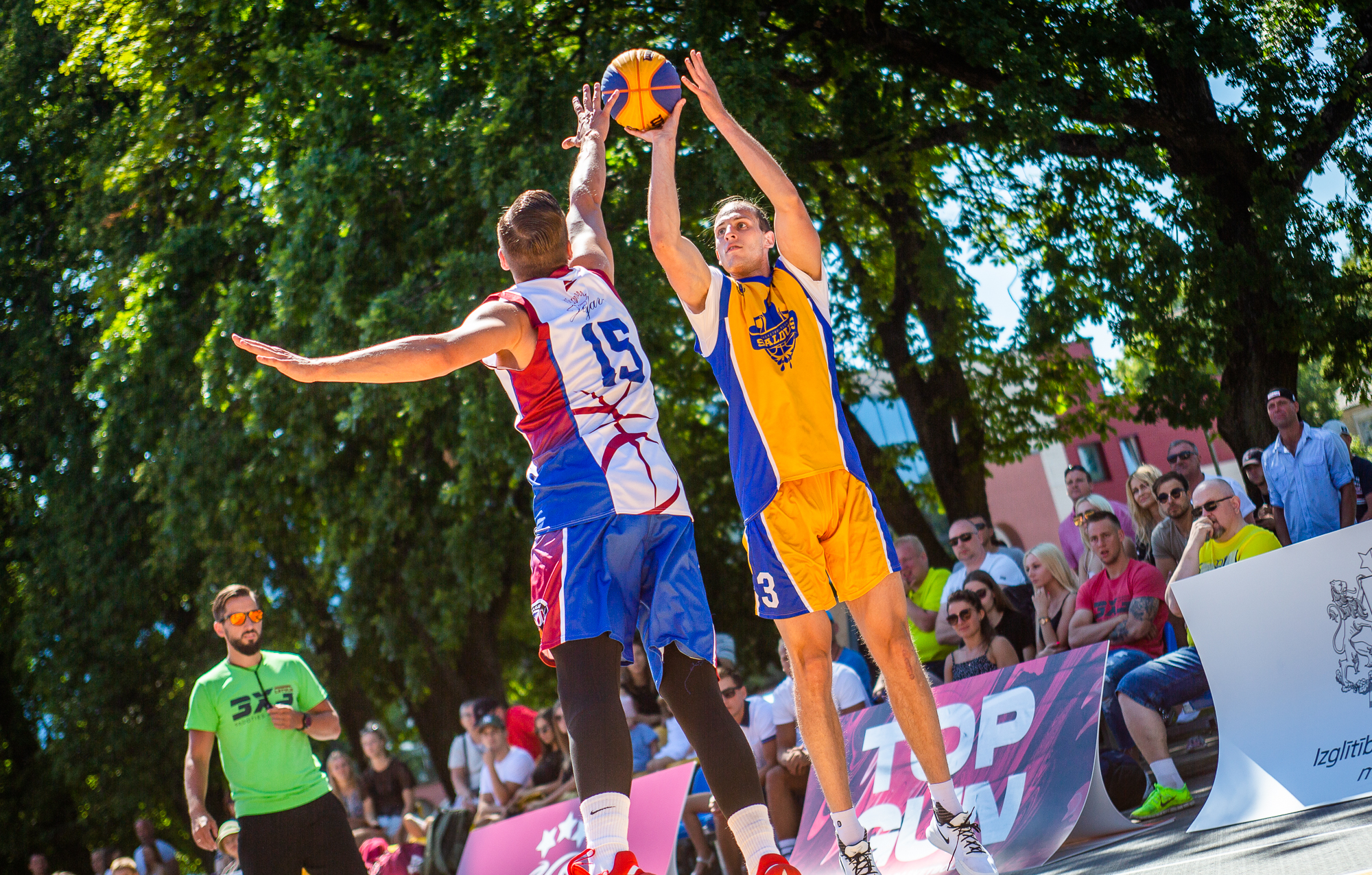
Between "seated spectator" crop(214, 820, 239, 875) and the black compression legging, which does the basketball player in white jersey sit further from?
"seated spectator" crop(214, 820, 239, 875)

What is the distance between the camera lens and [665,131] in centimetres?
450

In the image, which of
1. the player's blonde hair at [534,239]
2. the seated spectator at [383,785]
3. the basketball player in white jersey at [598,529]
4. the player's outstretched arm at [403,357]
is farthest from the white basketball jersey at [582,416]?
the seated spectator at [383,785]

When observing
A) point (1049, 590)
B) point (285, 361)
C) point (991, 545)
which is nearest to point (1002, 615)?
point (1049, 590)

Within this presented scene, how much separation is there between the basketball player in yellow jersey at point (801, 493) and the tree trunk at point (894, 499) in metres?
10.5

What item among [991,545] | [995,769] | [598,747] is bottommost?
[995,769]

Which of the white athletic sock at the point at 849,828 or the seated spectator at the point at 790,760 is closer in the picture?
the white athletic sock at the point at 849,828

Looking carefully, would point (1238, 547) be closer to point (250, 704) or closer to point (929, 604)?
point (929, 604)

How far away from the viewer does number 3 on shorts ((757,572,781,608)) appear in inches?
174

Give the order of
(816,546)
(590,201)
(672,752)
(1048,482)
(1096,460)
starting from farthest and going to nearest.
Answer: (1048,482) < (1096,460) < (672,752) < (816,546) < (590,201)

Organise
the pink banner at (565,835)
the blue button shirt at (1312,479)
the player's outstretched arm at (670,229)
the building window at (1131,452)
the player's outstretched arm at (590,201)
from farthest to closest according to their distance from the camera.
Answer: the building window at (1131,452) < the blue button shirt at (1312,479) < the pink banner at (565,835) < the player's outstretched arm at (670,229) < the player's outstretched arm at (590,201)

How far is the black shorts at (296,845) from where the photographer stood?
5.96 m

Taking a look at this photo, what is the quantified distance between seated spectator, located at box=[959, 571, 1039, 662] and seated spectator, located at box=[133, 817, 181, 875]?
12.9 metres

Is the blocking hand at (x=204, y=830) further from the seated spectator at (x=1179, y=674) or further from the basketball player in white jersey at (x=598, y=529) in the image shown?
the seated spectator at (x=1179, y=674)

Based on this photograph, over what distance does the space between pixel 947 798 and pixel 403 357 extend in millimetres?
2641
